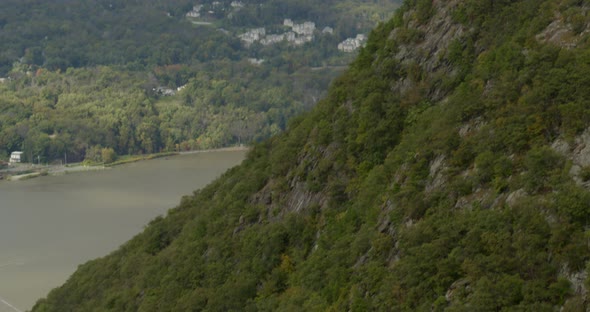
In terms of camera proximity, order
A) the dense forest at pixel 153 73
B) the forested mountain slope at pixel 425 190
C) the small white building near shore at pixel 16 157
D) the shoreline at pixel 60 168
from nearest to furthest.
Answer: the forested mountain slope at pixel 425 190 → the shoreline at pixel 60 168 → the small white building near shore at pixel 16 157 → the dense forest at pixel 153 73

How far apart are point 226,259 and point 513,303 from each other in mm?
4791

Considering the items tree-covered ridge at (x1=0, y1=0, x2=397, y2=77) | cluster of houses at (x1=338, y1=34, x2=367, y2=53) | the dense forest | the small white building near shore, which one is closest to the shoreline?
the small white building near shore

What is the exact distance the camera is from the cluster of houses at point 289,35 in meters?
76.6

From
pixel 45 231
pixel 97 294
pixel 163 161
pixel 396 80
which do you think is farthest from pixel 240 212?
pixel 163 161

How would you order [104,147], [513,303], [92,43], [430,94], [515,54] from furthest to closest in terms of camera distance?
[92,43] < [104,147] < [430,94] < [515,54] < [513,303]

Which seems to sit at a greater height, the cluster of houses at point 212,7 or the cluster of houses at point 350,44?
the cluster of houses at point 212,7

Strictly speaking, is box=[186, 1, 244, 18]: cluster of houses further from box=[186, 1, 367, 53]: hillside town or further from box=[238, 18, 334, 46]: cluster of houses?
box=[238, 18, 334, 46]: cluster of houses

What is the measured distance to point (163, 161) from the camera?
45250 mm

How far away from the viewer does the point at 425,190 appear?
7000 mm

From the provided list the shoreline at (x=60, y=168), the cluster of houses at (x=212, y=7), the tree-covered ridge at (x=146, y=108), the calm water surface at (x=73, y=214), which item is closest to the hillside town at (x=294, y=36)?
the cluster of houses at (x=212, y=7)

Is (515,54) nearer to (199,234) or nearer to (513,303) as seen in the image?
(513,303)

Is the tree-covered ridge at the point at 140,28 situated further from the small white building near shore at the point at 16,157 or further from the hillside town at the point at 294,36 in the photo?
the small white building near shore at the point at 16,157

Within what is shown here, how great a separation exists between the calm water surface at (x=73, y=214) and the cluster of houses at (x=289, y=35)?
34.1m

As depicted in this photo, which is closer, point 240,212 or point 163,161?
point 240,212
